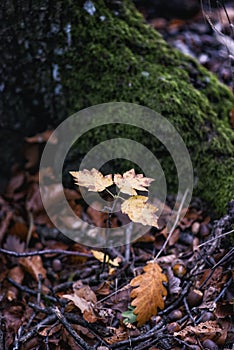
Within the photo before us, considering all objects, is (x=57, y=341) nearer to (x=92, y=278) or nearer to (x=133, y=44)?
(x=92, y=278)

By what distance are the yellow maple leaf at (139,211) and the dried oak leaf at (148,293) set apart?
29 cm

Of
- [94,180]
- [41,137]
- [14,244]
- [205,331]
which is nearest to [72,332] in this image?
[205,331]

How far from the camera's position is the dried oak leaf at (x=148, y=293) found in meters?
1.83

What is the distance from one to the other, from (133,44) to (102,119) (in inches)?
21.0

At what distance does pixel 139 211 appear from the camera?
179cm

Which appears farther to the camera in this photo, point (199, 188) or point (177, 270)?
point (199, 188)

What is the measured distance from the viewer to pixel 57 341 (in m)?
1.82

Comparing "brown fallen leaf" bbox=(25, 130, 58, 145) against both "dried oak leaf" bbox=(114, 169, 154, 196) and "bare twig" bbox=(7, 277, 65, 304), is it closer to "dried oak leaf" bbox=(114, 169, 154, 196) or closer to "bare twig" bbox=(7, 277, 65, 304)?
"bare twig" bbox=(7, 277, 65, 304)

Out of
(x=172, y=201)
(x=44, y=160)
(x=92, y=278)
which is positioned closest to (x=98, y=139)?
(x=44, y=160)

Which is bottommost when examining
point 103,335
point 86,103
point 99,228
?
point 99,228

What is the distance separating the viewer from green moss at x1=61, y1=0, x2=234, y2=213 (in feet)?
8.05

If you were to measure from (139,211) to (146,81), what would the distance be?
3.58 feet

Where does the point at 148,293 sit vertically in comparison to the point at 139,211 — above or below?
below

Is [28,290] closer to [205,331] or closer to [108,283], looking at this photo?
[108,283]
